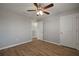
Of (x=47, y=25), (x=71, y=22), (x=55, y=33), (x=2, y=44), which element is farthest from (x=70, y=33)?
(x=2, y=44)

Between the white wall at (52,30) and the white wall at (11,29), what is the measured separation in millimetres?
1053

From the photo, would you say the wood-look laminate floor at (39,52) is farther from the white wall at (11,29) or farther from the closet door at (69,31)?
the white wall at (11,29)

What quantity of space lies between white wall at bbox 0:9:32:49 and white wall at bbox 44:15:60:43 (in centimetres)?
105

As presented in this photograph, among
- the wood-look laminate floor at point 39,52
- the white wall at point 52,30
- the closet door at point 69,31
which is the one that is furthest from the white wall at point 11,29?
the closet door at point 69,31

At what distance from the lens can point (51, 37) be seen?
13.5 ft

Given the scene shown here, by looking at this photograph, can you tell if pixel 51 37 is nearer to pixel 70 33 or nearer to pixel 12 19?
pixel 70 33

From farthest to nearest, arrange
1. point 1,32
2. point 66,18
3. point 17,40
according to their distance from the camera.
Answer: point 17,40 → point 66,18 → point 1,32

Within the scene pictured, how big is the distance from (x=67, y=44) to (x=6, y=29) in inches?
101

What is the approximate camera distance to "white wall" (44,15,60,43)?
3.88 meters

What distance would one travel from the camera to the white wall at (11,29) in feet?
9.15

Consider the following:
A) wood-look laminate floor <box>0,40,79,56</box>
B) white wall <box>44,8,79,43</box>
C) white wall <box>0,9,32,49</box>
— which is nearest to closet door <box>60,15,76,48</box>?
wood-look laminate floor <box>0,40,79,56</box>

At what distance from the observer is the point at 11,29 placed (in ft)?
10.6

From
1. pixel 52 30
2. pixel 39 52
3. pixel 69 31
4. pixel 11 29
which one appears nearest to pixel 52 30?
pixel 52 30

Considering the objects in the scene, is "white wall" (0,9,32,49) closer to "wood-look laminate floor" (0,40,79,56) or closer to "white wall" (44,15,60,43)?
"wood-look laminate floor" (0,40,79,56)
